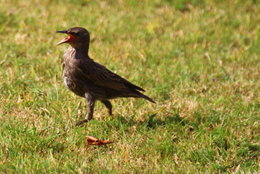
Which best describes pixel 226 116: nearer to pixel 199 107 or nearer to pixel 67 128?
pixel 199 107

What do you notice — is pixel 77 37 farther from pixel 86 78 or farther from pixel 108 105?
pixel 108 105

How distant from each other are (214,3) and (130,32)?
→ 2.73m

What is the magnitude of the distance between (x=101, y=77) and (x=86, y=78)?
0.62 feet

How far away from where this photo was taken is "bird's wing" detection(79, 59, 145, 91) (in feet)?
20.7

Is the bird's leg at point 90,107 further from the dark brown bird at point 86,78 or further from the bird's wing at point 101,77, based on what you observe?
the bird's wing at point 101,77

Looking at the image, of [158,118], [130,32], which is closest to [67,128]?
[158,118]

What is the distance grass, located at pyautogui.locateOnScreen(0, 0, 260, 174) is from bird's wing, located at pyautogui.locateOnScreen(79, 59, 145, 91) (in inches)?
15.5

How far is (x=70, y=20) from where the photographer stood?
395 inches

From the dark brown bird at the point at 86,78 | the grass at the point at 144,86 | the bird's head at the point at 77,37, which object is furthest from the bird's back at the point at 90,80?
the grass at the point at 144,86

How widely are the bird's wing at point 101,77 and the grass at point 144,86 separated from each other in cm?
39

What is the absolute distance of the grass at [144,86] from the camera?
5414mm

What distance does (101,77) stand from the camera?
6.38 metres

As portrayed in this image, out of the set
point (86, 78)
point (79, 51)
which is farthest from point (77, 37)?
point (86, 78)

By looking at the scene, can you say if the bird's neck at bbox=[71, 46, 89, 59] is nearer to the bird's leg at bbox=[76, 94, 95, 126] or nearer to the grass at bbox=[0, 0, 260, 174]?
the bird's leg at bbox=[76, 94, 95, 126]
